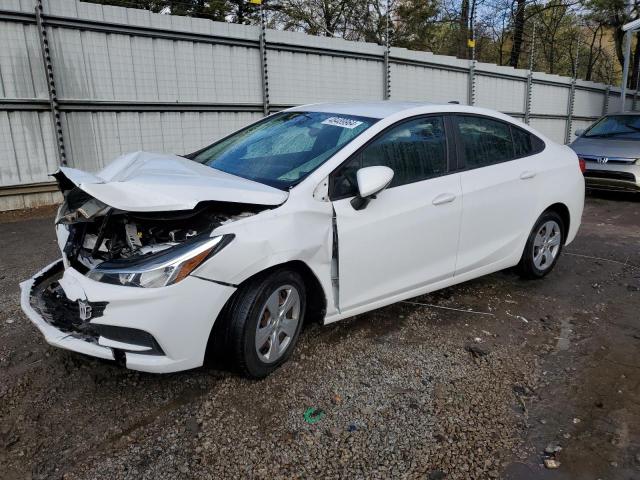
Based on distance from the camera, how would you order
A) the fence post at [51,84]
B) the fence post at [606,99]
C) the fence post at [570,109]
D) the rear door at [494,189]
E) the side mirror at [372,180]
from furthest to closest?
the fence post at [606,99] < the fence post at [570,109] < the fence post at [51,84] < the rear door at [494,189] < the side mirror at [372,180]

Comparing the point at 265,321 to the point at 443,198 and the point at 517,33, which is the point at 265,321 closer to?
the point at 443,198

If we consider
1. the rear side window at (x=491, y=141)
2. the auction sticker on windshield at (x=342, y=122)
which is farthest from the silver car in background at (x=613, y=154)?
the auction sticker on windshield at (x=342, y=122)

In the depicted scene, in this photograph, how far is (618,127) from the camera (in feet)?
33.0

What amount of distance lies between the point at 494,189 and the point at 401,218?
3.50 ft

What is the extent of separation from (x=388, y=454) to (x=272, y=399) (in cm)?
72

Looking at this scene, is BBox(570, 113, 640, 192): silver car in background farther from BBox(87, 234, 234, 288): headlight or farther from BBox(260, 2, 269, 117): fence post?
BBox(87, 234, 234, 288): headlight

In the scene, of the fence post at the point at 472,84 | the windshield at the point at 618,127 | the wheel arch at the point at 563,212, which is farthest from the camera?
the fence post at the point at 472,84

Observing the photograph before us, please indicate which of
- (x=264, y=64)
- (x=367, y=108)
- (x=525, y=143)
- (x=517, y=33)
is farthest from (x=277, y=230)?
(x=517, y=33)

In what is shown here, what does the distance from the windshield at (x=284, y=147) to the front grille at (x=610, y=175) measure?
7.17 m

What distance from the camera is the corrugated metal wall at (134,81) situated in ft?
23.5

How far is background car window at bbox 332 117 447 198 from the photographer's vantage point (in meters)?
3.24

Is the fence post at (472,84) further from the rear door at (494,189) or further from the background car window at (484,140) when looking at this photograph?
→ the background car window at (484,140)

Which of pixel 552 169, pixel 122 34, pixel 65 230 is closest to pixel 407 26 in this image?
pixel 122 34

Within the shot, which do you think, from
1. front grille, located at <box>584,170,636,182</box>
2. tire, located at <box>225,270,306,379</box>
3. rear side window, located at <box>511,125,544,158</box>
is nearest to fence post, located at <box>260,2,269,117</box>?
rear side window, located at <box>511,125,544,158</box>
